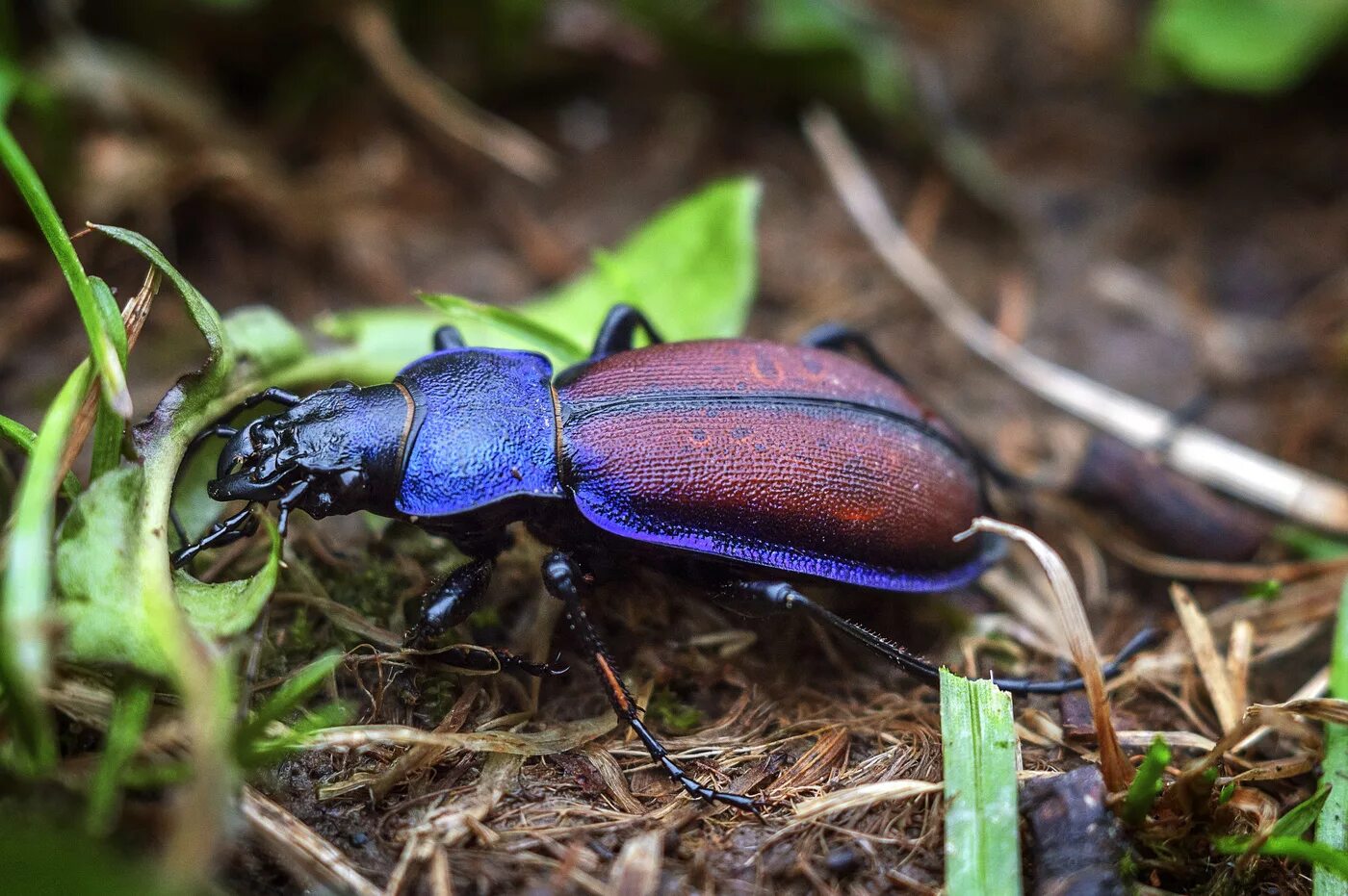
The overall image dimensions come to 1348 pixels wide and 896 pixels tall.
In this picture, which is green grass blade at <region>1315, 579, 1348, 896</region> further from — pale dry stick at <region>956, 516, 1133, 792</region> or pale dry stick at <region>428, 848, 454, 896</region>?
pale dry stick at <region>428, 848, 454, 896</region>

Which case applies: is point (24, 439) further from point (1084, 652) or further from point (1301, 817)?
point (1301, 817)

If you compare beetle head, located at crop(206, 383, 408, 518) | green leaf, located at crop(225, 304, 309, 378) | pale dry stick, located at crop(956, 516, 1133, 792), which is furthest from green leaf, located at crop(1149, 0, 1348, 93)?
green leaf, located at crop(225, 304, 309, 378)

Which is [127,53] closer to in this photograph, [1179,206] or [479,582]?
[479,582]

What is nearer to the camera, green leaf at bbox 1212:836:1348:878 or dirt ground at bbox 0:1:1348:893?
green leaf at bbox 1212:836:1348:878

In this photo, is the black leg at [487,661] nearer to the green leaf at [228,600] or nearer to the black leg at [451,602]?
the black leg at [451,602]

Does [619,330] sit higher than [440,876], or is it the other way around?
[619,330]

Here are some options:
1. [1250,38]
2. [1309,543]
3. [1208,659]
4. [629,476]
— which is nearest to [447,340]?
[629,476]

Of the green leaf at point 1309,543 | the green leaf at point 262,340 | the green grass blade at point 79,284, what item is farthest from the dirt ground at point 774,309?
the green grass blade at point 79,284
